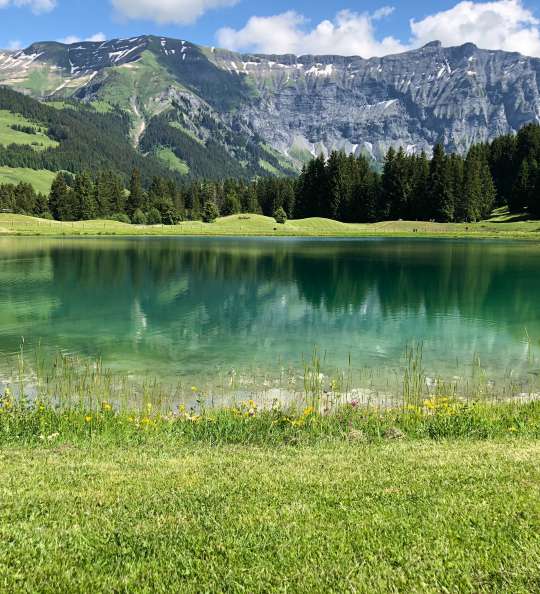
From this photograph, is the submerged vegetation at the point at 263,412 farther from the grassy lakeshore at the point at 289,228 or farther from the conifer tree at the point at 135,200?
the conifer tree at the point at 135,200

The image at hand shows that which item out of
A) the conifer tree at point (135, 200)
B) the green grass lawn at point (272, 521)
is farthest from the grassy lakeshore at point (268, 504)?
the conifer tree at point (135, 200)

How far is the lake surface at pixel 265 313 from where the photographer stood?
25.3 meters

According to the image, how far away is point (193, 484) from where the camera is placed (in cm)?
991

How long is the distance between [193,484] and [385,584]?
4537 mm

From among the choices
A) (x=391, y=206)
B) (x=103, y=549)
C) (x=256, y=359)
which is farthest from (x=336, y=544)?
(x=391, y=206)

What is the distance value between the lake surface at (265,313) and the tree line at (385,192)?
88144 millimetres

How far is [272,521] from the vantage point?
822 cm

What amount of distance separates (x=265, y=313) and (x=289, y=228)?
122 metres

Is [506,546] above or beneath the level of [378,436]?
above

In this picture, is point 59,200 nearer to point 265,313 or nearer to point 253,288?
point 253,288

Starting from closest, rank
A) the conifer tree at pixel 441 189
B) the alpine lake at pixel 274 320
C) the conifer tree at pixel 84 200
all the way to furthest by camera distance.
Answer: the alpine lake at pixel 274 320
the conifer tree at pixel 441 189
the conifer tree at pixel 84 200

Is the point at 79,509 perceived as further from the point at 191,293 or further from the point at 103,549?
the point at 191,293

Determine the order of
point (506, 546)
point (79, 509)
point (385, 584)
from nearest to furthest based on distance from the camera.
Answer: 1. point (385, 584)
2. point (506, 546)
3. point (79, 509)

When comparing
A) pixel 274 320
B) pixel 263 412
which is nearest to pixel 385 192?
Answer: pixel 274 320
